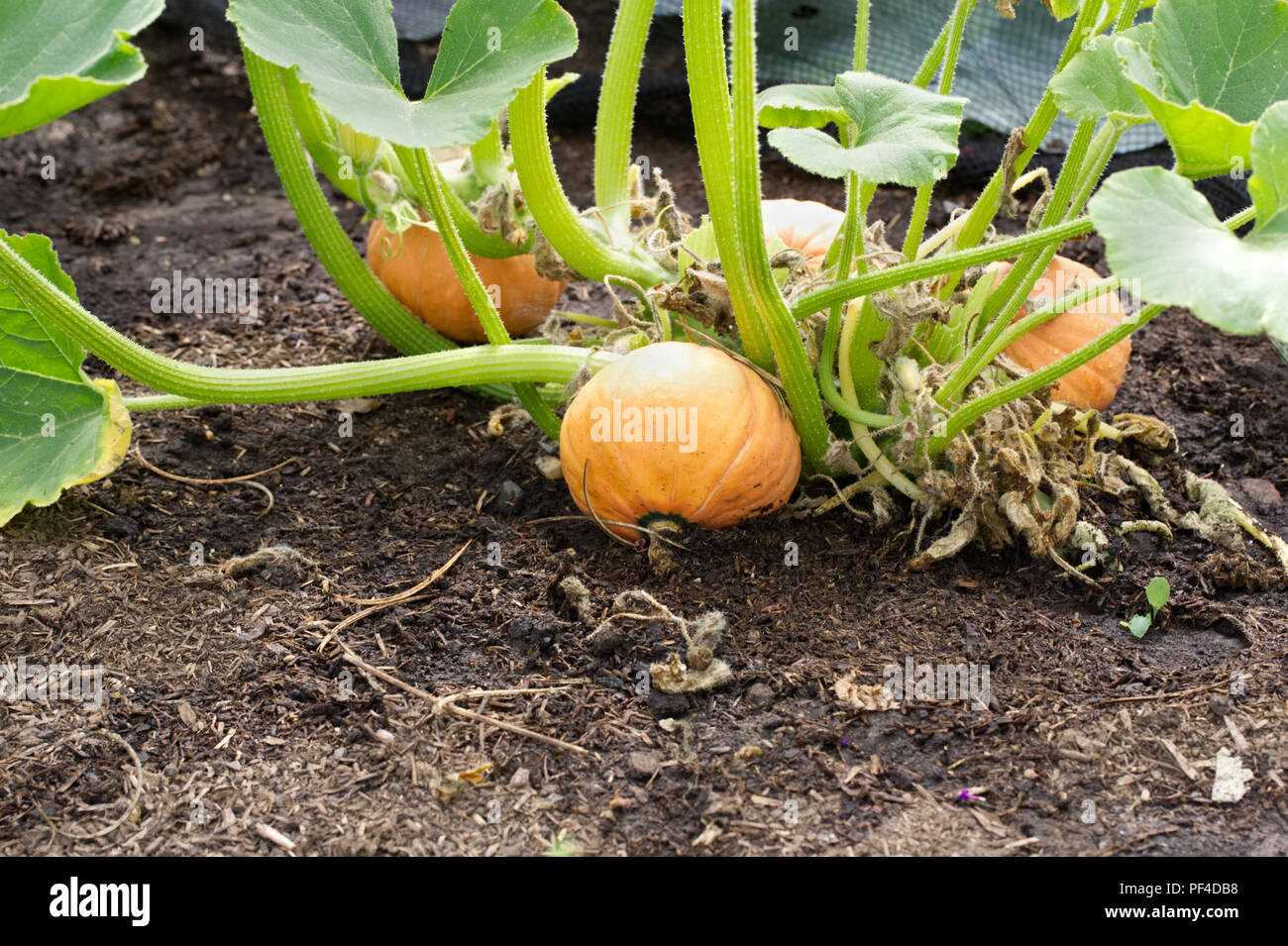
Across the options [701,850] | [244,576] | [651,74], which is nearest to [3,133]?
[244,576]

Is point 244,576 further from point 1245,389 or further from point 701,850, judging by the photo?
point 1245,389

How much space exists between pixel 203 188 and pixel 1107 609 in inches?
131

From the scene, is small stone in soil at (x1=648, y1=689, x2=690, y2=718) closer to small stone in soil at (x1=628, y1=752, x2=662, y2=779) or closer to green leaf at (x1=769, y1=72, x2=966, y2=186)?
small stone in soil at (x1=628, y1=752, x2=662, y2=779)

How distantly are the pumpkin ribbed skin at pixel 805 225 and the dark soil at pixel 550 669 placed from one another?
697mm

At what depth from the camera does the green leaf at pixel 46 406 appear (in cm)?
226

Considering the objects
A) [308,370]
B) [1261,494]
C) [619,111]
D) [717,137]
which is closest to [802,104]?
[717,137]

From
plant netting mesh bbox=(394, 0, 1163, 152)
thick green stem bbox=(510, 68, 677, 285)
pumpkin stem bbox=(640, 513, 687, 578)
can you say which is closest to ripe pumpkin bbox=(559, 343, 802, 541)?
pumpkin stem bbox=(640, 513, 687, 578)

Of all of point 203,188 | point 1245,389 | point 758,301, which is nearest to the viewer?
point 758,301

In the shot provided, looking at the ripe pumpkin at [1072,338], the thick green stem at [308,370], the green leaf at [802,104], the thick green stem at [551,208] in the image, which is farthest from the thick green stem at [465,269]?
the ripe pumpkin at [1072,338]

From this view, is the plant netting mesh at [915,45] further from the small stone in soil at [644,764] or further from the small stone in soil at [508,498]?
the small stone in soil at [644,764]

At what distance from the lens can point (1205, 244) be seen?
61.3 inches

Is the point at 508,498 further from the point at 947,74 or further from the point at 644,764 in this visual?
the point at 947,74

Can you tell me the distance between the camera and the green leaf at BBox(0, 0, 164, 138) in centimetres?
168
